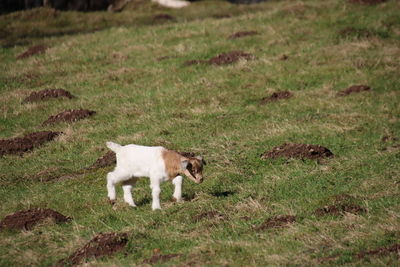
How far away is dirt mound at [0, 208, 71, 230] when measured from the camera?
42.6 ft

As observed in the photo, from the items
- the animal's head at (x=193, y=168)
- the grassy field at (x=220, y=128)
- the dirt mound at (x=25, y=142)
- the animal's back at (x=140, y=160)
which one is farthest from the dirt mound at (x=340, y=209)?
the dirt mound at (x=25, y=142)

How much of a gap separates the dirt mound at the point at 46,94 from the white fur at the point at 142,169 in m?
12.3

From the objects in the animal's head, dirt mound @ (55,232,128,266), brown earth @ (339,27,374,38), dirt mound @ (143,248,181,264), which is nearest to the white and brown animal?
the animal's head

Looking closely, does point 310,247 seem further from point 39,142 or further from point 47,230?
point 39,142

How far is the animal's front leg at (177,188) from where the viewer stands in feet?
43.7

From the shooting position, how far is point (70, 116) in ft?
75.2

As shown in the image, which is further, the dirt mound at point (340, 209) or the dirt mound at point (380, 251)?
the dirt mound at point (340, 209)

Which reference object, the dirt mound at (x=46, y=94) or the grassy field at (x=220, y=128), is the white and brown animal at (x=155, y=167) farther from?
the dirt mound at (x=46, y=94)

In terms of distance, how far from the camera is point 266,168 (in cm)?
1667

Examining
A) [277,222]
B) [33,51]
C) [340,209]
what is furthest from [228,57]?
[277,222]

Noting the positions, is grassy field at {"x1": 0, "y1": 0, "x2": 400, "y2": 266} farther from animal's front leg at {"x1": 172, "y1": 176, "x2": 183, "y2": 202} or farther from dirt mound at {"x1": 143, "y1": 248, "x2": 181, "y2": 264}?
animal's front leg at {"x1": 172, "y1": 176, "x2": 183, "y2": 202}

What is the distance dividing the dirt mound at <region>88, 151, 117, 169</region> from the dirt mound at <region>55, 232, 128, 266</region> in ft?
21.5

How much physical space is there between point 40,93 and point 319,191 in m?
14.7

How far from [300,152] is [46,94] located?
12.1 meters
